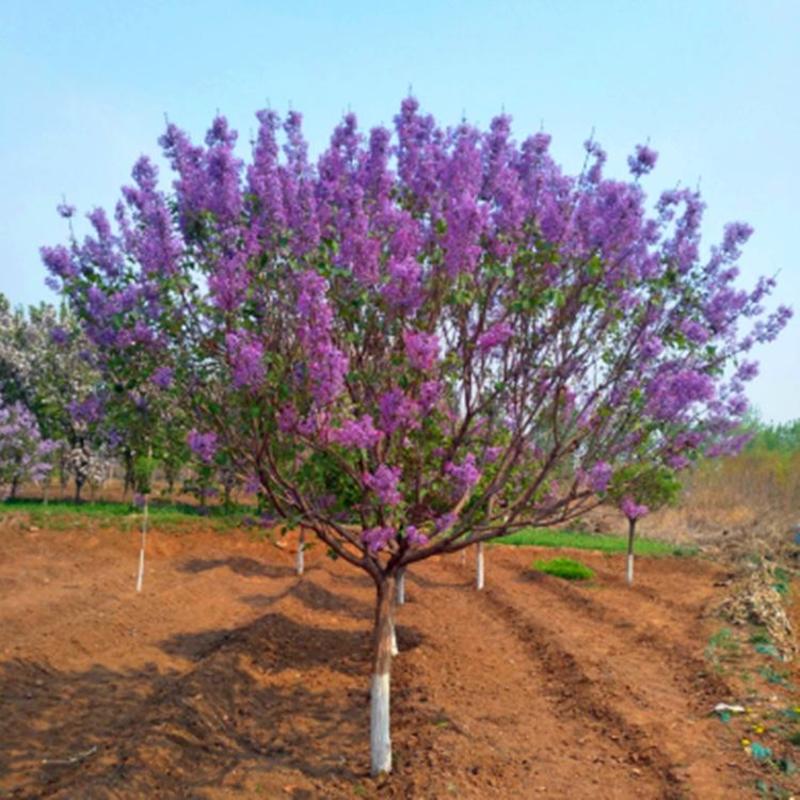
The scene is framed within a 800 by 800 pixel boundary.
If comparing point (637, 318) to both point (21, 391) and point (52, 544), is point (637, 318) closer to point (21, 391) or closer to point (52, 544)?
point (52, 544)

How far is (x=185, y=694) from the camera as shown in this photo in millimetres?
10227

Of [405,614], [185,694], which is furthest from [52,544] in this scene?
[185,694]

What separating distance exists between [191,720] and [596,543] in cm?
2458

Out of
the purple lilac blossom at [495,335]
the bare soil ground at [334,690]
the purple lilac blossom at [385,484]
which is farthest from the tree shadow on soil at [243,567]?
the purple lilac blossom at [495,335]

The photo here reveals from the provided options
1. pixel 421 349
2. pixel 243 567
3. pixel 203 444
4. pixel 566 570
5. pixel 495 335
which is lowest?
pixel 243 567

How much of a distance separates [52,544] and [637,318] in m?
19.7

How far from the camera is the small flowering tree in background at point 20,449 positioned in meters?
28.5

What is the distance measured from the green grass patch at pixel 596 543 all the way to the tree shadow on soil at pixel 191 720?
15.7 meters

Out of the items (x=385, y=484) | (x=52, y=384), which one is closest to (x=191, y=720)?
(x=385, y=484)

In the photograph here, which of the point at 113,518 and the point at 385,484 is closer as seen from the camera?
the point at 385,484

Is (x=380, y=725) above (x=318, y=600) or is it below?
above

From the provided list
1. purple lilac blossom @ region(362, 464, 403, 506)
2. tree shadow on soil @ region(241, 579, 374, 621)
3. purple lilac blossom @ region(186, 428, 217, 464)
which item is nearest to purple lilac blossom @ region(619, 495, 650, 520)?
purple lilac blossom @ region(362, 464, 403, 506)

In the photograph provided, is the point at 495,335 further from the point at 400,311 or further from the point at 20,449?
the point at 20,449

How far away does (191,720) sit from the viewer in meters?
9.30
